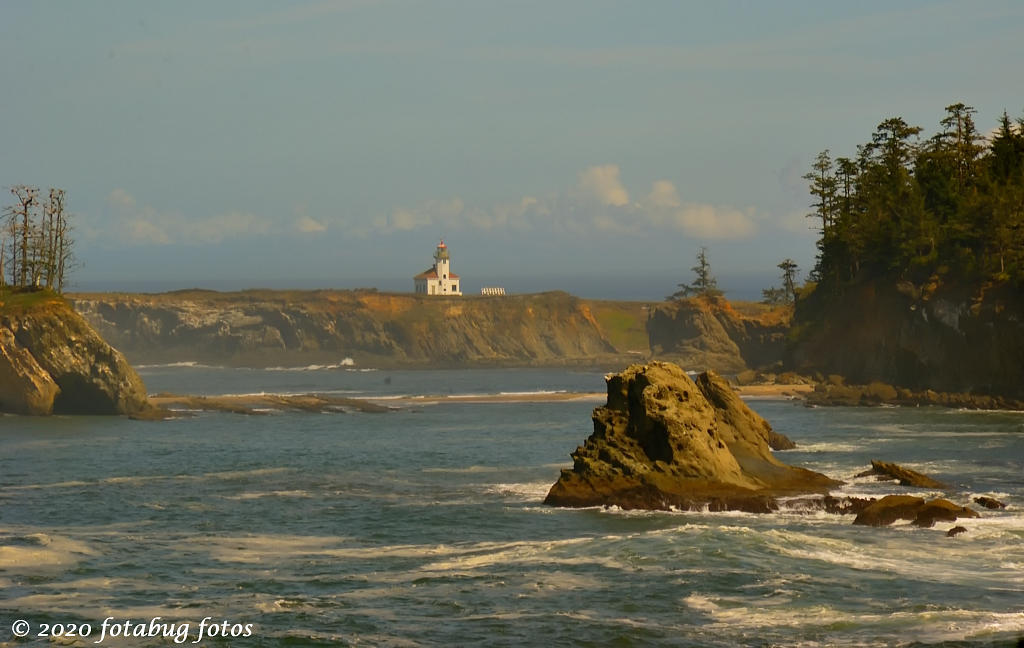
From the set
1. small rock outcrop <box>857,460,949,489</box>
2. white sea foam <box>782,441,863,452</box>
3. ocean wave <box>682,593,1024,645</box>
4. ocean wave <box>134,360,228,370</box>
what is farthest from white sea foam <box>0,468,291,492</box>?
ocean wave <box>134,360,228,370</box>

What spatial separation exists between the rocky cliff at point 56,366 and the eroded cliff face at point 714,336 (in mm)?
68989

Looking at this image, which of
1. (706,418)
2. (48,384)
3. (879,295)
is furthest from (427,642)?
(879,295)

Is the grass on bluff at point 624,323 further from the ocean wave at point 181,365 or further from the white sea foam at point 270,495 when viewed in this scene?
the white sea foam at point 270,495

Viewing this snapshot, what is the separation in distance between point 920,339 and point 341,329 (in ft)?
305

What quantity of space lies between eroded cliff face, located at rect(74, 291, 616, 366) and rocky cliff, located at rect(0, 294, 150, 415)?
74.5 m

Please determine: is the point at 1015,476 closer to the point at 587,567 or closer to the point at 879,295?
the point at 587,567

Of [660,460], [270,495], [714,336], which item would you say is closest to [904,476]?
[660,460]

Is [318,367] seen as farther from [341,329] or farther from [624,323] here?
[624,323]

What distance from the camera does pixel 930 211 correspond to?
4449 inches

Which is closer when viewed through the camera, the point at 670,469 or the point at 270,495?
the point at 670,469

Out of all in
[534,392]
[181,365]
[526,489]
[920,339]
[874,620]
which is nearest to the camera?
[874,620]

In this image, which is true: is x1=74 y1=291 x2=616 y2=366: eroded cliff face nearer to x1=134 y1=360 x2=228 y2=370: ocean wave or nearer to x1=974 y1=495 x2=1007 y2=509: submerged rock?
x1=134 y1=360 x2=228 y2=370: ocean wave

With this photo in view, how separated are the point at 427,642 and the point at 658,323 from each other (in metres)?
140

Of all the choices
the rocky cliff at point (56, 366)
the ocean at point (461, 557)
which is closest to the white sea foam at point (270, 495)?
the ocean at point (461, 557)
